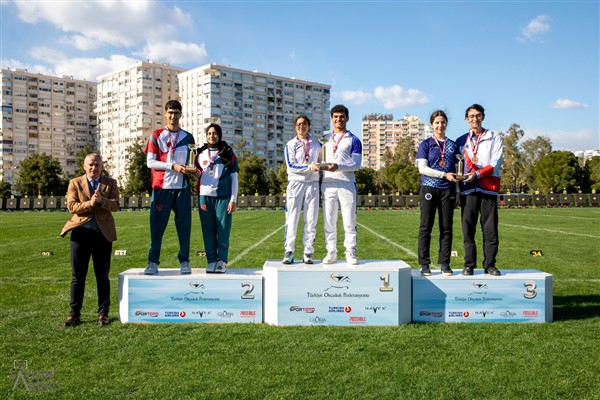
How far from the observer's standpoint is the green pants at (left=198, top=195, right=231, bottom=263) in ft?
21.0

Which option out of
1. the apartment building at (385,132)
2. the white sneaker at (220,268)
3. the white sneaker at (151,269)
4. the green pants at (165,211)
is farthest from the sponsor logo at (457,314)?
the apartment building at (385,132)

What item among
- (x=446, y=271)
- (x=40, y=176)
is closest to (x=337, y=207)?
(x=446, y=271)

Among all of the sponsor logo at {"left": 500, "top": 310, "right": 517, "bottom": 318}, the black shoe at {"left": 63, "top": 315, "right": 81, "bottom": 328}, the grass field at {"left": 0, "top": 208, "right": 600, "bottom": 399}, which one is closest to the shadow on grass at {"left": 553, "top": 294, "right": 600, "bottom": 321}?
the grass field at {"left": 0, "top": 208, "right": 600, "bottom": 399}

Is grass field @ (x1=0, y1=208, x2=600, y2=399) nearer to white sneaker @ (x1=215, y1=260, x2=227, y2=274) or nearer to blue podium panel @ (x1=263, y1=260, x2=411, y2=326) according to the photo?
blue podium panel @ (x1=263, y1=260, x2=411, y2=326)

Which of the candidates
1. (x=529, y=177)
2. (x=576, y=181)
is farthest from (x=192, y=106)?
(x=576, y=181)

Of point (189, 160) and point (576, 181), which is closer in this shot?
point (189, 160)

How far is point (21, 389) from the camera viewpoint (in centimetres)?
→ 387

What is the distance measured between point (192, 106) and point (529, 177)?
7037 centimetres

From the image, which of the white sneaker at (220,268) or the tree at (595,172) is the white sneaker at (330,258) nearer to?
the white sneaker at (220,268)

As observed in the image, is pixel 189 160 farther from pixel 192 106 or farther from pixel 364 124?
pixel 364 124

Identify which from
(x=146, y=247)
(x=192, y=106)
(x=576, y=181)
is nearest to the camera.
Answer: (x=146, y=247)

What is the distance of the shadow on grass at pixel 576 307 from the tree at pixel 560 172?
206ft

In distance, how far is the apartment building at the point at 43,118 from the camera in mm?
114500

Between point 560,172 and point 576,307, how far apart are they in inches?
2507
